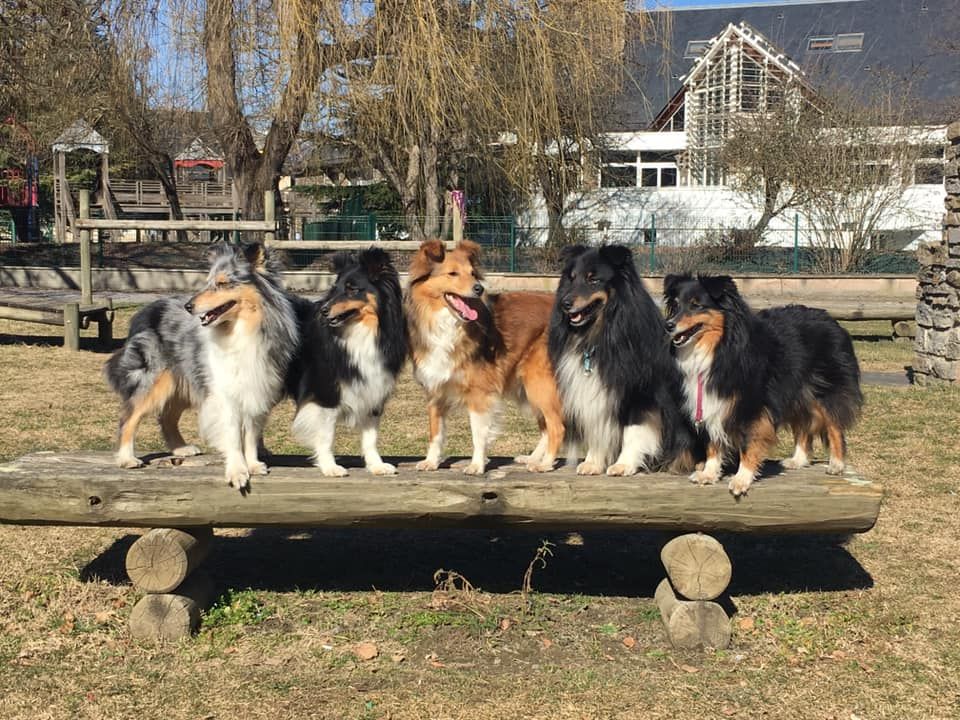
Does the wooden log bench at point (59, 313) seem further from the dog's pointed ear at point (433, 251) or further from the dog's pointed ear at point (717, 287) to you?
the dog's pointed ear at point (717, 287)

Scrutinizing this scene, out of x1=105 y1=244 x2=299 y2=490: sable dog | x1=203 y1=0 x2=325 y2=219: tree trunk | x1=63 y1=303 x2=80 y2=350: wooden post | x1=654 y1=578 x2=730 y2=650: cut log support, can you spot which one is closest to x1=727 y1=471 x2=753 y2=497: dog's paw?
x1=654 y1=578 x2=730 y2=650: cut log support

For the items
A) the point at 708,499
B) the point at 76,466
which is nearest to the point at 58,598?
the point at 76,466

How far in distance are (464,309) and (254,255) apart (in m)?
1.10

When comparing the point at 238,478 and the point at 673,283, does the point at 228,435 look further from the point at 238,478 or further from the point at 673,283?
the point at 673,283

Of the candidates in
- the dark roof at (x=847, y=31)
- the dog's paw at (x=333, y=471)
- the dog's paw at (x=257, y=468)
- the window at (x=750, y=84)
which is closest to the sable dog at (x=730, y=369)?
the dog's paw at (x=333, y=471)

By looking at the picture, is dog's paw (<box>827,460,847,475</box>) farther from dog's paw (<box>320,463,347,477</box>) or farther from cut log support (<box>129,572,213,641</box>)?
cut log support (<box>129,572,213,641</box>)

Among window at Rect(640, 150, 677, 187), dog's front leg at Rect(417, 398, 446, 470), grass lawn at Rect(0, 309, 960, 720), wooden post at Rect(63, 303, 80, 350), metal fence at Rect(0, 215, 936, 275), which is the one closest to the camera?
grass lawn at Rect(0, 309, 960, 720)

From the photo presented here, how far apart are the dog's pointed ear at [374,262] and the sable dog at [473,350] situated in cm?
17

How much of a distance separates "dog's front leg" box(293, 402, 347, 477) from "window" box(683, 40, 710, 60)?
34.5m

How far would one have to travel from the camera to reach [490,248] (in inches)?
886

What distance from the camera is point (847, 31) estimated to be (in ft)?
119

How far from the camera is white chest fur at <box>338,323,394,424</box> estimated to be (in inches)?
197

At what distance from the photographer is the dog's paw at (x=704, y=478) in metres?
4.93

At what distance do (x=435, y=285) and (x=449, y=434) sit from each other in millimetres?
4320
